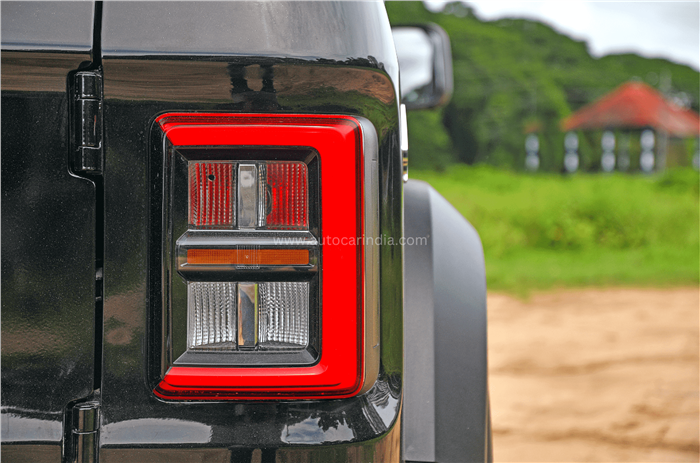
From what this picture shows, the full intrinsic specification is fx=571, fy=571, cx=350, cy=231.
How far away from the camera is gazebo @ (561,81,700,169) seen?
40000 mm

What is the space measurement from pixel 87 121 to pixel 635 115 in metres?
45.6

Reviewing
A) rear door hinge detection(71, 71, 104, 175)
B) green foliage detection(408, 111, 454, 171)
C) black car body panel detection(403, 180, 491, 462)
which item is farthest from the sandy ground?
green foliage detection(408, 111, 454, 171)

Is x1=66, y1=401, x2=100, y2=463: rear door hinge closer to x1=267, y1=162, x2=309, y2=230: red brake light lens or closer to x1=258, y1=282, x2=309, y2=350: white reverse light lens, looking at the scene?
x1=258, y1=282, x2=309, y2=350: white reverse light lens

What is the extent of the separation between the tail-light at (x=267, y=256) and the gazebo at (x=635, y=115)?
130 feet

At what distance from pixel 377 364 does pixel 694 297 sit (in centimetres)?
693

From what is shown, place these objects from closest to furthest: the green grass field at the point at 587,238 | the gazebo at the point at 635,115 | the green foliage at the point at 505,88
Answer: the green grass field at the point at 587,238 → the green foliage at the point at 505,88 → the gazebo at the point at 635,115

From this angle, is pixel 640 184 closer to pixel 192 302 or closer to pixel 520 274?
pixel 520 274

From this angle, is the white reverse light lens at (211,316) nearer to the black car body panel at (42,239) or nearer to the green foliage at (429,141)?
the black car body panel at (42,239)

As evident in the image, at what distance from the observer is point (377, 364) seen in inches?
36.7

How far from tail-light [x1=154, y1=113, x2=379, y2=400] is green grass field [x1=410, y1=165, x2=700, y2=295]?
251 inches

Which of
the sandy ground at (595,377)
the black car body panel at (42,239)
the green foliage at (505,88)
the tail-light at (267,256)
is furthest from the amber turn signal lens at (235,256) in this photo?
the green foliage at (505,88)

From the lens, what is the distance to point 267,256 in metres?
0.88

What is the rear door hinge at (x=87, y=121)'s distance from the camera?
2.83ft

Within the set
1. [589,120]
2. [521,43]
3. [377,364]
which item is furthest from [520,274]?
[589,120]
